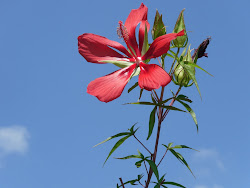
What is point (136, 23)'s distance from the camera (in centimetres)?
183

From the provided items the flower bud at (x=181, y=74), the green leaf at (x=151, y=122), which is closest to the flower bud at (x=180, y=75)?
the flower bud at (x=181, y=74)

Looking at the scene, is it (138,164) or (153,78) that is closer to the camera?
(153,78)

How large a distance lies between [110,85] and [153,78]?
0.22 metres

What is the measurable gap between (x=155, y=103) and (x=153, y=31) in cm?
36

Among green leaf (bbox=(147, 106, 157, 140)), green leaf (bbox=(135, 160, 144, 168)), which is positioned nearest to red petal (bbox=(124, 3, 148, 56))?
green leaf (bbox=(147, 106, 157, 140))

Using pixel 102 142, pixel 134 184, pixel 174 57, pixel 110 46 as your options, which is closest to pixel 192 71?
pixel 174 57

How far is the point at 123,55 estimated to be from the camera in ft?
6.08

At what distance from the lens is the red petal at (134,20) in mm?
1819

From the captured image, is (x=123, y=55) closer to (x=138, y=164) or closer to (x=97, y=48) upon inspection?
(x=97, y=48)

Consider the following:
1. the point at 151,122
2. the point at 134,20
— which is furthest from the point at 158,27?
the point at 151,122

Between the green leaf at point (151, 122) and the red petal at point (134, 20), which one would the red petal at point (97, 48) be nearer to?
the red petal at point (134, 20)

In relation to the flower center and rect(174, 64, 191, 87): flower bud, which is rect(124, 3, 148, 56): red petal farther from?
rect(174, 64, 191, 87): flower bud

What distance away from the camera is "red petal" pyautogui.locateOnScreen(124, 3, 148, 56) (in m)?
1.82

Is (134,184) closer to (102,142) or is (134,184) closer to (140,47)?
(102,142)
